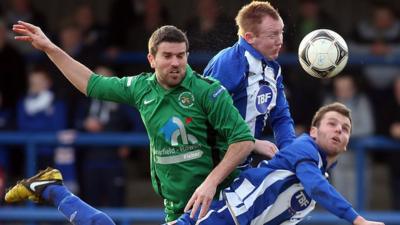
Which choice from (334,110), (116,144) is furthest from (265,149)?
(116,144)

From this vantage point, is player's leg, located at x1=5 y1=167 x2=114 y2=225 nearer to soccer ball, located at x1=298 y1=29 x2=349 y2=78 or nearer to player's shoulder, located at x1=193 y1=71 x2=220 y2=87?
player's shoulder, located at x1=193 y1=71 x2=220 y2=87

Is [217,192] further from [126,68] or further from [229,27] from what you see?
[126,68]

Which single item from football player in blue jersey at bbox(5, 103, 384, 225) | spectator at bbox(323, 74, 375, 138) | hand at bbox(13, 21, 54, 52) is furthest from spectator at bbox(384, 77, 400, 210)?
hand at bbox(13, 21, 54, 52)

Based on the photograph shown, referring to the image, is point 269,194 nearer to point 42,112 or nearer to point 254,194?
point 254,194

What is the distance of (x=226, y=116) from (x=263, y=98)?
673 millimetres

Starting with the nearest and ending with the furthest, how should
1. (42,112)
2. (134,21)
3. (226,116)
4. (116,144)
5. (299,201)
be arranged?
(226,116) → (299,201) → (116,144) → (42,112) → (134,21)

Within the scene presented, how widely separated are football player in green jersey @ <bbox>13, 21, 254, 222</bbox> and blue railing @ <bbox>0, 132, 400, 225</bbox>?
4502 millimetres

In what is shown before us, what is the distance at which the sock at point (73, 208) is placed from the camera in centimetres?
885

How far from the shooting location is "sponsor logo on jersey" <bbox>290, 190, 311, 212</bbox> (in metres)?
8.74

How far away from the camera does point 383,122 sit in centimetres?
1379

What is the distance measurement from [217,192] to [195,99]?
71cm

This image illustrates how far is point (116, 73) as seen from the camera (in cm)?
1478

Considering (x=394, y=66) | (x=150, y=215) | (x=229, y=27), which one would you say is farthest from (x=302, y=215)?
(x=394, y=66)

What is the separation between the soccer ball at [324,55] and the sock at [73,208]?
72.1 inches
